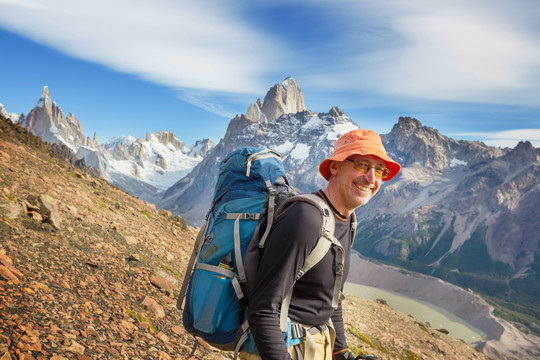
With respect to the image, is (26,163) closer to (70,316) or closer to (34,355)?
(70,316)

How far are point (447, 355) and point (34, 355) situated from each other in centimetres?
2079

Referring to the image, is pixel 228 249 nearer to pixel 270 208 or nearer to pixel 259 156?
pixel 270 208

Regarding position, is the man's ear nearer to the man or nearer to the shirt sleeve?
the man

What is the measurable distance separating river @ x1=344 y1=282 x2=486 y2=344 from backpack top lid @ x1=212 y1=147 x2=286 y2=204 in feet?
477

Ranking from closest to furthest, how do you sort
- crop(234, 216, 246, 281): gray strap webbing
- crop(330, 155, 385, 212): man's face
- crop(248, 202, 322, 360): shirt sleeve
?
crop(248, 202, 322, 360): shirt sleeve → crop(234, 216, 246, 281): gray strap webbing → crop(330, 155, 385, 212): man's face

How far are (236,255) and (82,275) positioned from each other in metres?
5.96

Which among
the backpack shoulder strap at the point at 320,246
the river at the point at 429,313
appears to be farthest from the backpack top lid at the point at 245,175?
the river at the point at 429,313

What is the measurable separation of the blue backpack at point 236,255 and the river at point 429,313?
5725 inches

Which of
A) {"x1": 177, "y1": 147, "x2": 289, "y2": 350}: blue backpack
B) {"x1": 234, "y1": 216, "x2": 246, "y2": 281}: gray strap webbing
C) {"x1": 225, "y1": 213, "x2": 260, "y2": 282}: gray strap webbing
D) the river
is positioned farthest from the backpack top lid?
the river

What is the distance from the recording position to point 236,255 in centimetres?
352

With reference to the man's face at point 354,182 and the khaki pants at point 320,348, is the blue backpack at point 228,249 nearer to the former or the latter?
the khaki pants at point 320,348

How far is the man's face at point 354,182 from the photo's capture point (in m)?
3.61

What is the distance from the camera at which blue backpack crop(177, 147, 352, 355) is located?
11.1 feet

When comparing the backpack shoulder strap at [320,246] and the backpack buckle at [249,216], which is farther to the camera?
the backpack buckle at [249,216]
